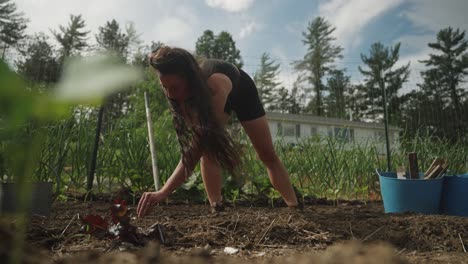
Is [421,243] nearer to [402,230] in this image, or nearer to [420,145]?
[402,230]

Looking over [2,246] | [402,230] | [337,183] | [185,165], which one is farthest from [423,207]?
[2,246]

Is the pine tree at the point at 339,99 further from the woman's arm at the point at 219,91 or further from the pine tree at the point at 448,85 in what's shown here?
the woman's arm at the point at 219,91

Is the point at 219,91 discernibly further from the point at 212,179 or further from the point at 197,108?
the point at 212,179

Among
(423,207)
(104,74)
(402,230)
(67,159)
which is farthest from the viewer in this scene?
(67,159)

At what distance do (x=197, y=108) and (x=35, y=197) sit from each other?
1.01 m

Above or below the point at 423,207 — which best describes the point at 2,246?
above

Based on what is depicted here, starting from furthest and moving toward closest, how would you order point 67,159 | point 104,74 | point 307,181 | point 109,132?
point 307,181, point 109,132, point 67,159, point 104,74

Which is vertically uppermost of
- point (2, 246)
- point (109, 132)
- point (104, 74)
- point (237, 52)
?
point (237, 52)

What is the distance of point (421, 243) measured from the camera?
1539 millimetres

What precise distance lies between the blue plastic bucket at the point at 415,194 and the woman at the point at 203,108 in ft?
3.07

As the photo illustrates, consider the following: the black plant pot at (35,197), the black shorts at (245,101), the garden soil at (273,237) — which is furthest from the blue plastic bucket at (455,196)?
the black plant pot at (35,197)

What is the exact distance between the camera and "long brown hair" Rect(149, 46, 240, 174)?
1669 millimetres

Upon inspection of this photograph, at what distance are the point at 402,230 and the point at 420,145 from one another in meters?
2.84

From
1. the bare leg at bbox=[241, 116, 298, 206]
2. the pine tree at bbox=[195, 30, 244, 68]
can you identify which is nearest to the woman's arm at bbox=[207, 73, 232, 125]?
the bare leg at bbox=[241, 116, 298, 206]
